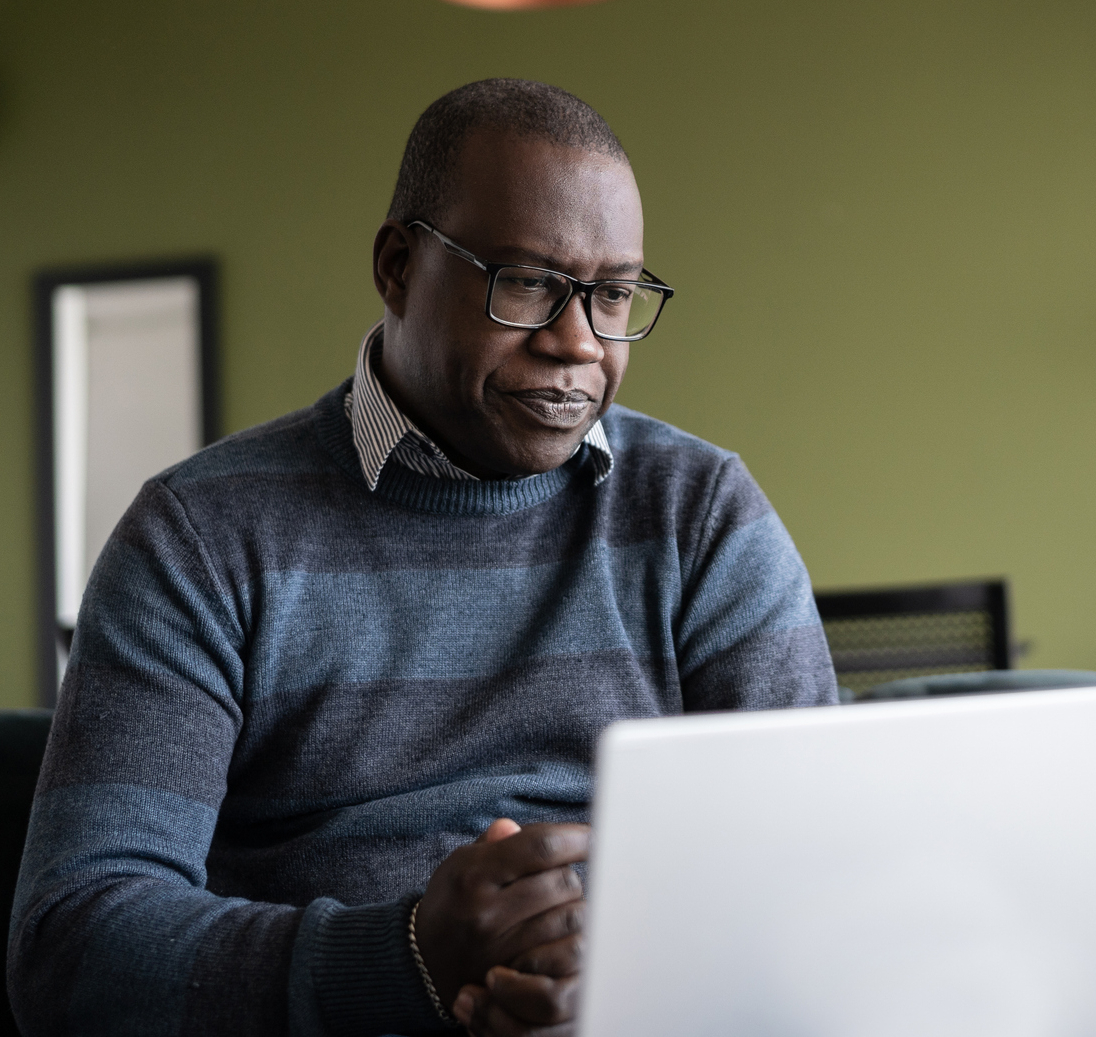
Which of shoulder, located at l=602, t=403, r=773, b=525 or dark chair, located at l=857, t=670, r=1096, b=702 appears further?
dark chair, located at l=857, t=670, r=1096, b=702

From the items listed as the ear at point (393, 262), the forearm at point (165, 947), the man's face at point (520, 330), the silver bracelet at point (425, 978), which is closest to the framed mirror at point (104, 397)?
the ear at point (393, 262)

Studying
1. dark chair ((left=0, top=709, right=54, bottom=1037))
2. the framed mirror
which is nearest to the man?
dark chair ((left=0, top=709, right=54, bottom=1037))

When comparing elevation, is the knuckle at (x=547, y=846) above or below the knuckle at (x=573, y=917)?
above

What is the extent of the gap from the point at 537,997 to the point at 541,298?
2.12 ft

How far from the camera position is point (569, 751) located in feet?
3.61

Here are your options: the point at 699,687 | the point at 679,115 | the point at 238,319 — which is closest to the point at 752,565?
the point at 699,687

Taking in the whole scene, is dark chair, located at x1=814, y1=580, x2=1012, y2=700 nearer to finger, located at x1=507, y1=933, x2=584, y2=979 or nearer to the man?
the man

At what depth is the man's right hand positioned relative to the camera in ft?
2.31

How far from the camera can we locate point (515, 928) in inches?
27.7

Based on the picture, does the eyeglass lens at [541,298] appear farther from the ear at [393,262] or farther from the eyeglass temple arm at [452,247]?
the ear at [393,262]

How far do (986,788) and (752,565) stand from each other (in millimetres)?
678

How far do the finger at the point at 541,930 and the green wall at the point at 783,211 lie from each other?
273 centimetres

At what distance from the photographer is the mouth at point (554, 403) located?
1104 mm

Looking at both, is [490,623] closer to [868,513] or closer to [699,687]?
[699,687]
